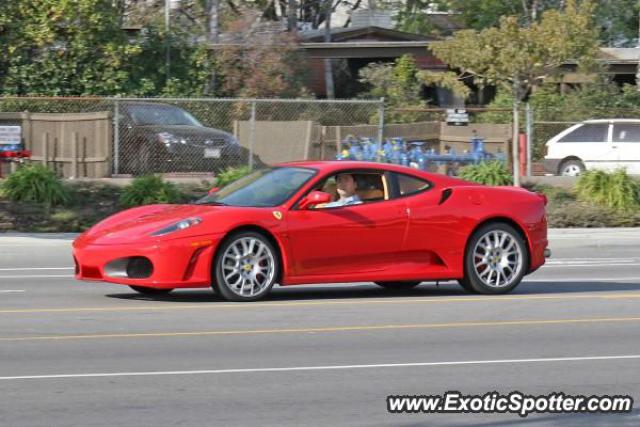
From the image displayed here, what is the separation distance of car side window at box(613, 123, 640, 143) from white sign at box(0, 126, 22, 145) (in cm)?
1265

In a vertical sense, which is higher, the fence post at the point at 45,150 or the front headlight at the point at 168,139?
the front headlight at the point at 168,139

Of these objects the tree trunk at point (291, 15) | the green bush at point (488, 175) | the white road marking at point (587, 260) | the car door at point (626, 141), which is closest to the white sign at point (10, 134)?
the green bush at point (488, 175)

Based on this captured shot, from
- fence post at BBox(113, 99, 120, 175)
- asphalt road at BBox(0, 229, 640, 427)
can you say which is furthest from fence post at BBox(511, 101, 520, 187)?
asphalt road at BBox(0, 229, 640, 427)

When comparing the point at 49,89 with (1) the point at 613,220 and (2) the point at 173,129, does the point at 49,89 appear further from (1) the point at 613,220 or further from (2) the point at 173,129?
(1) the point at 613,220

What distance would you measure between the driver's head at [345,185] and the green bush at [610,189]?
11.9 meters

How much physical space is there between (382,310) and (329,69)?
3204 centimetres

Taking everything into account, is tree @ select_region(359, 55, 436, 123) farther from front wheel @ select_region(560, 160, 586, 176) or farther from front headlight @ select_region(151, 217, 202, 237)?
front headlight @ select_region(151, 217, 202, 237)

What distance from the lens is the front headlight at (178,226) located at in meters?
11.4

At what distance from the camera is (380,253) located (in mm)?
12203

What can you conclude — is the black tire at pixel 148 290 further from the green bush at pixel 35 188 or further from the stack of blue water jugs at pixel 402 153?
the stack of blue water jugs at pixel 402 153

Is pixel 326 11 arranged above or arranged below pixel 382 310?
above

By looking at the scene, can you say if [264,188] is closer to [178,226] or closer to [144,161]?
[178,226]

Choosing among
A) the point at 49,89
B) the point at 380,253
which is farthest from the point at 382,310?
the point at 49,89

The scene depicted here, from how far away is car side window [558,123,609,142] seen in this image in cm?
2750
